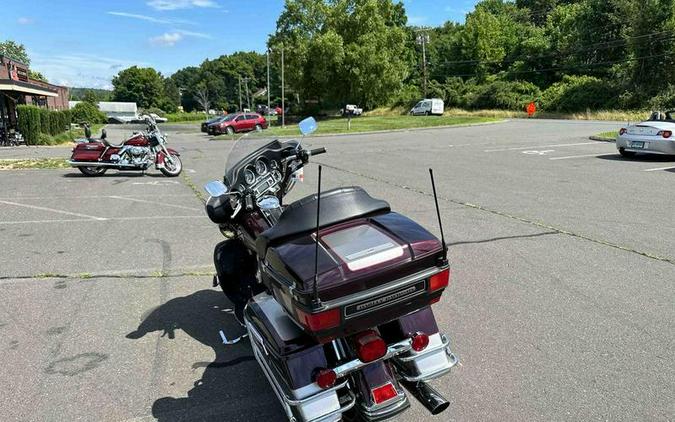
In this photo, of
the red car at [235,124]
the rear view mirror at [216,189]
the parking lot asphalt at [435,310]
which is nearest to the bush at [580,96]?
the red car at [235,124]

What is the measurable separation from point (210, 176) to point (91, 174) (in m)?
3.03

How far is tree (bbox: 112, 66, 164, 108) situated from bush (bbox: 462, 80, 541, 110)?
254 feet

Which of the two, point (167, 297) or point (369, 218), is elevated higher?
point (369, 218)

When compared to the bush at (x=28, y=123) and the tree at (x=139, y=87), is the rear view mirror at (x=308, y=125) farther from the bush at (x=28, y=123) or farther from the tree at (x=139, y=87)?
the tree at (x=139, y=87)

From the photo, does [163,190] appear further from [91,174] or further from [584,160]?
[584,160]

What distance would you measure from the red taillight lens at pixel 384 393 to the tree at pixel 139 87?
115 meters

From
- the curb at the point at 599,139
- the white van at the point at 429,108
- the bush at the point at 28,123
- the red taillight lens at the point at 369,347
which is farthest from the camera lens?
the white van at the point at 429,108

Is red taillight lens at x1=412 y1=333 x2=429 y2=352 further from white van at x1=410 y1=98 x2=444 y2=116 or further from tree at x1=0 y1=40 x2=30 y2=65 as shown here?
tree at x1=0 y1=40 x2=30 y2=65

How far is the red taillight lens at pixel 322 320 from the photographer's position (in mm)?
2174

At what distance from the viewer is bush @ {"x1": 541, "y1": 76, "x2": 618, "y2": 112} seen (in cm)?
4619

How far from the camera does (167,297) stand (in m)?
4.53

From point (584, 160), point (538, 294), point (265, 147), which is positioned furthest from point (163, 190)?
point (584, 160)

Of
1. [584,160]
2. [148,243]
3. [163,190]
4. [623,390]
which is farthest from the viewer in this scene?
[584,160]

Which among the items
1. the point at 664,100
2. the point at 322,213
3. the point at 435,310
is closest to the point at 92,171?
the point at 435,310
